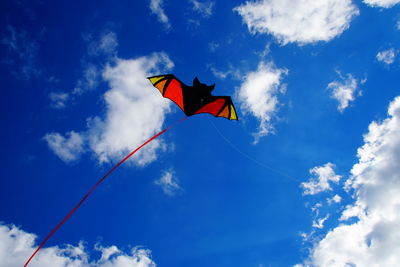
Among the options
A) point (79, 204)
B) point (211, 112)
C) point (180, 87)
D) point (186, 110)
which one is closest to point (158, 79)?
point (180, 87)

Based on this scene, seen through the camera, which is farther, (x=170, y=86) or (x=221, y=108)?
(x=221, y=108)

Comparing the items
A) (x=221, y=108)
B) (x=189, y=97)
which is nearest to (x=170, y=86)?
(x=189, y=97)

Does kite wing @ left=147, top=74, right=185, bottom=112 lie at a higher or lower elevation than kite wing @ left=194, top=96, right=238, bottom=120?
higher

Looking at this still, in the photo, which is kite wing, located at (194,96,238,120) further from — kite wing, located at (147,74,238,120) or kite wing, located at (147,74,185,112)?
kite wing, located at (147,74,185,112)

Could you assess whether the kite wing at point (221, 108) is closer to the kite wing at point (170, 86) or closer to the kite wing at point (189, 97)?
the kite wing at point (189, 97)

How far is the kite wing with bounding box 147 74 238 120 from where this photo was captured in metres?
11.0

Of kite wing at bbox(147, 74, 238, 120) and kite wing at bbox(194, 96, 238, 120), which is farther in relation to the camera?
kite wing at bbox(194, 96, 238, 120)

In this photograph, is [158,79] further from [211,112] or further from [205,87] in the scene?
[211,112]

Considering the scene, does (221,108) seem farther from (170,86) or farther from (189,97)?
(170,86)

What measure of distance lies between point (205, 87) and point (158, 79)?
2204 millimetres

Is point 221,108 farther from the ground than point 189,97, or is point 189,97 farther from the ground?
point 221,108

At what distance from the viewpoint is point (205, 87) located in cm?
1070

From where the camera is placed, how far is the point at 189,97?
11289 mm

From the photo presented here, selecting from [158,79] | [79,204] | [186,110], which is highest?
[158,79]
